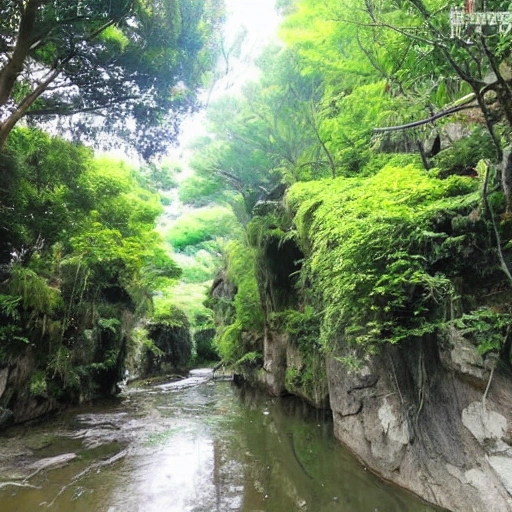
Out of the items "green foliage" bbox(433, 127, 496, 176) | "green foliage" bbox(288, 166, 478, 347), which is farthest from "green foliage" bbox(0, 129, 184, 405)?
"green foliage" bbox(433, 127, 496, 176)

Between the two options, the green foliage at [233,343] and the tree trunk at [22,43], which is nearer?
the tree trunk at [22,43]

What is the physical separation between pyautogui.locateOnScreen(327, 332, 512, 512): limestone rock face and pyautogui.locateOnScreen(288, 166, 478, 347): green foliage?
440 millimetres

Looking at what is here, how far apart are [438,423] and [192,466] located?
147 inches

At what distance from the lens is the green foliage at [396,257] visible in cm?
429

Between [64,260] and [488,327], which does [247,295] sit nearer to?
[64,260]

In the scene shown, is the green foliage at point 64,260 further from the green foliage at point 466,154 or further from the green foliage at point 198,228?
the green foliage at point 466,154

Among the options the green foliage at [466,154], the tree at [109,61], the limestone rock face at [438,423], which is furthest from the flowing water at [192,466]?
the tree at [109,61]

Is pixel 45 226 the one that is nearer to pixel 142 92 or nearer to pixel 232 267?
pixel 142 92

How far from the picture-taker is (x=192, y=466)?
5.91m

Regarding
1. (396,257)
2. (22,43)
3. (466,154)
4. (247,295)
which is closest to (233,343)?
→ (247,295)

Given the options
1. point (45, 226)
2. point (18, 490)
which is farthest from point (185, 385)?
point (18, 490)

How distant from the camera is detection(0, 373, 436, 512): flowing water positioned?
184 inches

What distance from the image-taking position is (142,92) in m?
7.82

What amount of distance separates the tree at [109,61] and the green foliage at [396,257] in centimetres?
497
